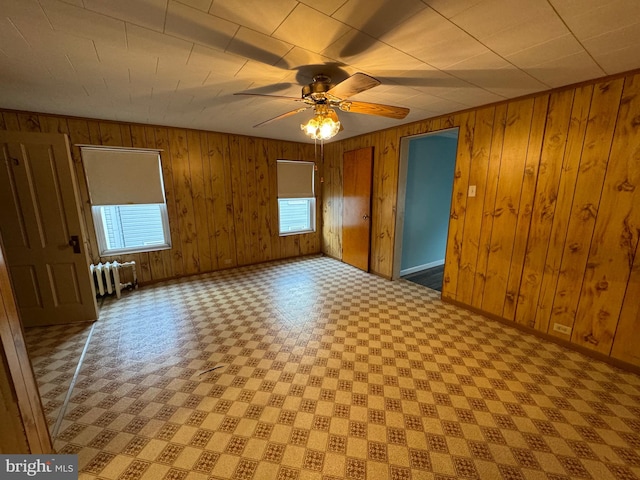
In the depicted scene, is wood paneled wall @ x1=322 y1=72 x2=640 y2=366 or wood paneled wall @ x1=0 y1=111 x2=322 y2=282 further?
wood paneled wall @ x1=0 y1=111 x2=322 y2=282

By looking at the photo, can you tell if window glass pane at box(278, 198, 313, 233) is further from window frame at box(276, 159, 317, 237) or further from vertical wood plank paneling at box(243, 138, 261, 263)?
vertical wood plank paneling at box(243, 138, 261, 263)

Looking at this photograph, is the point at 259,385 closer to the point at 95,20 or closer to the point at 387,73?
the point at 95,20

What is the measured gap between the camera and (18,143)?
7.90 ft

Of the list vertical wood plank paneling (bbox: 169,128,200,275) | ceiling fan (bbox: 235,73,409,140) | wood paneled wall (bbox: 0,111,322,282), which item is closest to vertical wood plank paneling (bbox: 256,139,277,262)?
wood paneled wall (bbox: 0,111,322,282)

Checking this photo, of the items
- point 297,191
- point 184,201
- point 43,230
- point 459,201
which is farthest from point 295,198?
point 43,230

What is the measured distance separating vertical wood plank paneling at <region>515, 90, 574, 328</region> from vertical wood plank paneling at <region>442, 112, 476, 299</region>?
0.70 meters

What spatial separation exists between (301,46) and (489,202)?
2545 mm

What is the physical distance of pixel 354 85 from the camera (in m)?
1.58

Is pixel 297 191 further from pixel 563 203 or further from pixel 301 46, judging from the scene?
pixel 563 203

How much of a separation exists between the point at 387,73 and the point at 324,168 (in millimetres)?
3471

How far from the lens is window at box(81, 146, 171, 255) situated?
3449mm

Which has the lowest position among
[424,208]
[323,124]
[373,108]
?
[424,208]

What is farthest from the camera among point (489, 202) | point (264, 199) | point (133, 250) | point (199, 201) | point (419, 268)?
point (264, 199)

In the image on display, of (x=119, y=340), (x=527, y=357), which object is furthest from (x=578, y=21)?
(x=119, y=340)
